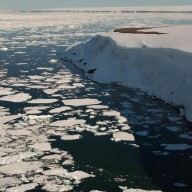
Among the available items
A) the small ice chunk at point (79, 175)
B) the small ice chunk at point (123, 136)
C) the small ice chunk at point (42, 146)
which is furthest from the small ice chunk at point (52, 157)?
the small ice chunk at point (123, 136)

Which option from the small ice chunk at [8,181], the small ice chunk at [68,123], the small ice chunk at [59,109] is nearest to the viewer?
the small ice chunk at [8,181]

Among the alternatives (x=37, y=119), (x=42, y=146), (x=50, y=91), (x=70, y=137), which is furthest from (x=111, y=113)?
(x=50, y=91)

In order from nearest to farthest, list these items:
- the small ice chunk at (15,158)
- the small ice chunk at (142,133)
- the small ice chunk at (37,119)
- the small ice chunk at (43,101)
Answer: the small ice chunk at (15,158), the small ice chunk at (142,133), the small ice chunk at (37,119), the small ice chunk at (43,101)

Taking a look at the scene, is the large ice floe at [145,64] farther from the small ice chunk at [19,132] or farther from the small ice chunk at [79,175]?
the small ice chunk at [19,132]

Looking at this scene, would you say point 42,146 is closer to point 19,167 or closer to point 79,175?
point 19,167

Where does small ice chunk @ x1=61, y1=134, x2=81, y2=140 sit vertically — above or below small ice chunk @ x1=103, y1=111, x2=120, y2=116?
below

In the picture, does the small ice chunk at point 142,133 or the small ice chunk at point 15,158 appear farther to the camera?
the small ice chunk at point 142,133

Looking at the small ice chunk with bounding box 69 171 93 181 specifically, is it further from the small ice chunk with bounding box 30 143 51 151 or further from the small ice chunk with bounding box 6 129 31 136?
the small ice chunk with bounding box 6 129 31 136

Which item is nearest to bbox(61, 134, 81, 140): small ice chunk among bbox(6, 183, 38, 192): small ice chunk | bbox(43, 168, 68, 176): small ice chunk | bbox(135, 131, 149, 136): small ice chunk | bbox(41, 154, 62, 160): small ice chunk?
bbox(41, 154, 62, 160): small ice chunk

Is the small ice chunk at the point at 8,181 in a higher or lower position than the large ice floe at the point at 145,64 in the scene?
lower
